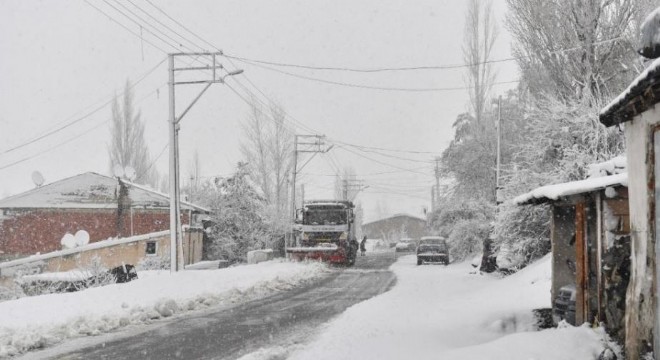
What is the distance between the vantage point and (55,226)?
37.1 m

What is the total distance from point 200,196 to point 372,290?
30.3 meters

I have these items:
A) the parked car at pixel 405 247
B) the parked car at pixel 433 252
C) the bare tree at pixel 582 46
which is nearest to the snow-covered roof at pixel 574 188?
the bare tree at pixel 582 46

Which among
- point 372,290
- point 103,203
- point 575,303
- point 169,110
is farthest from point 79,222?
point 575,303

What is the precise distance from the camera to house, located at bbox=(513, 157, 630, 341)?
28.1 ft

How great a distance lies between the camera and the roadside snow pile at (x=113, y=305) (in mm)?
10552

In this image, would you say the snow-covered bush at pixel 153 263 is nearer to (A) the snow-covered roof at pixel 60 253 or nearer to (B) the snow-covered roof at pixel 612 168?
(A) the snow-covered roof at pixel 60 253

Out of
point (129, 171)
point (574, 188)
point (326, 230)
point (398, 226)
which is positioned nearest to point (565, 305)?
point (574, 188)

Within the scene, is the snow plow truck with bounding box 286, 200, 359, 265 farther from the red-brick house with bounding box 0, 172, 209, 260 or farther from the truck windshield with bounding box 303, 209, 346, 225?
the red-brick house with bounding box 0, 172, 209, 260

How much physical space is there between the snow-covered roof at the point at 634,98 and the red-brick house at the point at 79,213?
33312 mm

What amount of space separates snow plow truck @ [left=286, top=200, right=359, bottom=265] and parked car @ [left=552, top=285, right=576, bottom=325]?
21.1 metres

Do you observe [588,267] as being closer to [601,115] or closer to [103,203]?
[601,115]

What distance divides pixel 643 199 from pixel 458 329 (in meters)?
5.23

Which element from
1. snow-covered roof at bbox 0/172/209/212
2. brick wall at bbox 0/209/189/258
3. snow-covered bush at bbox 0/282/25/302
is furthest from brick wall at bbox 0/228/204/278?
brick wall at bbox 0/209/189/258

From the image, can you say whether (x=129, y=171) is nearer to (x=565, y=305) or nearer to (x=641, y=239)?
(x=565, y=305)
